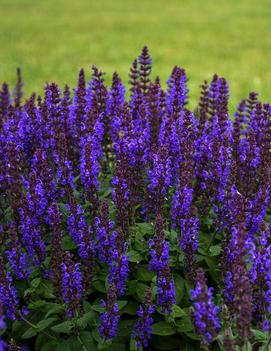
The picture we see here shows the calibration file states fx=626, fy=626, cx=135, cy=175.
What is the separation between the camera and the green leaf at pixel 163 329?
12.8ft

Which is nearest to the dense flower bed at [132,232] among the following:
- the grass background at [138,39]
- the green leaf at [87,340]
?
the green leaf at [87,340]

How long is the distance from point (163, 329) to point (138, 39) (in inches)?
850

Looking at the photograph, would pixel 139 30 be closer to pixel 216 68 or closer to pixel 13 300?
pixel 216 68

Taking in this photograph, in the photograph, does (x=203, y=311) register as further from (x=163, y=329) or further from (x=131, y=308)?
(x=131, y=308)

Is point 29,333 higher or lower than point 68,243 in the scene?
lower

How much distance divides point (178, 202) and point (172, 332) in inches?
32.1

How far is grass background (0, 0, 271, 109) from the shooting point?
17984 millimetres

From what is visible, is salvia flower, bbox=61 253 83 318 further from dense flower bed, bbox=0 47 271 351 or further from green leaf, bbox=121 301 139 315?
green leaf, bbox=121 301 139 315

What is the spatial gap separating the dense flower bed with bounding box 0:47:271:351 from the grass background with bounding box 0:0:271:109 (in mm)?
9870

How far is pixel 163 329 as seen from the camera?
392 centimetres

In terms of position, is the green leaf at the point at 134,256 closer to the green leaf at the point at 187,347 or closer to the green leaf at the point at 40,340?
the green leaf at the point at 187,347

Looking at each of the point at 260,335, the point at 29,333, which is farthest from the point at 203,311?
the point at 29,333

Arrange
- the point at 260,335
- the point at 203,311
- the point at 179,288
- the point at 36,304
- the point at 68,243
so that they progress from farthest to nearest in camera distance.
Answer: the point at 68,243 < the point at 179,288 < the point at 36,304 < the point at 260,335 < the point at 203,311

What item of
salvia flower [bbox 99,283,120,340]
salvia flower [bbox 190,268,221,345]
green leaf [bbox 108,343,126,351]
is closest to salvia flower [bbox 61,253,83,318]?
salvia flower [bbox 99,283,120,340]
